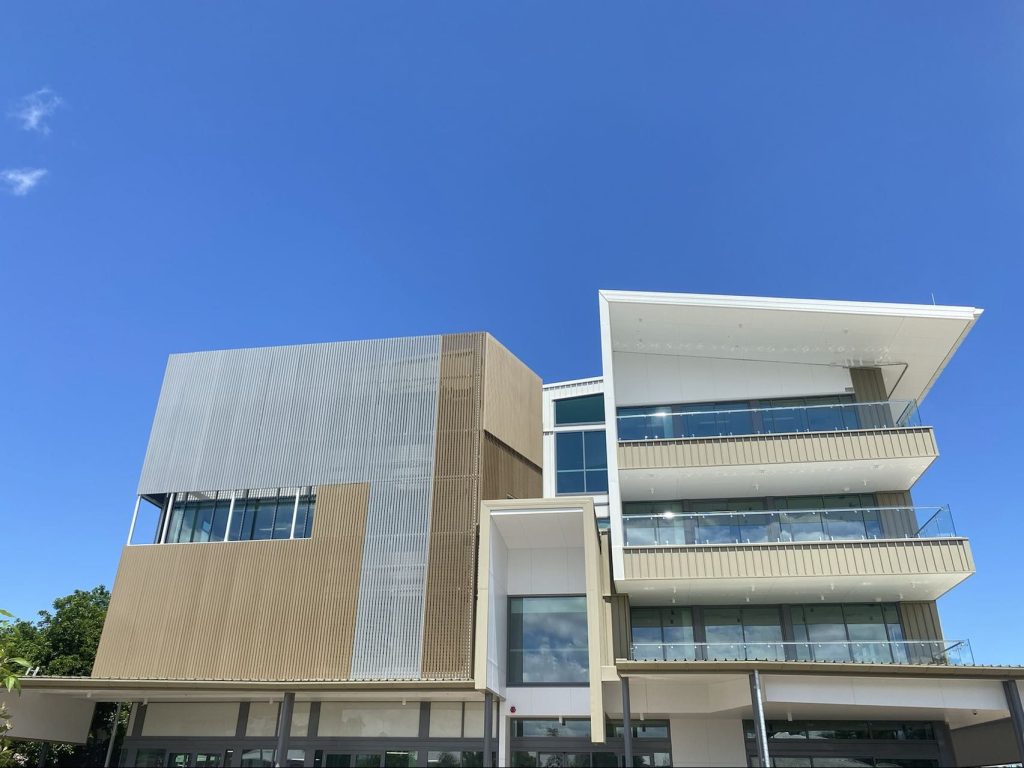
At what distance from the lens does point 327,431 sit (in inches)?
1001

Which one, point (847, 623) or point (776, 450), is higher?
point (776, 450)

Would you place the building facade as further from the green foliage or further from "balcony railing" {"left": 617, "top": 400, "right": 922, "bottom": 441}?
the green foliage

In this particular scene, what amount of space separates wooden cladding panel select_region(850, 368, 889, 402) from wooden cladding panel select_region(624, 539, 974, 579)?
5841 mm

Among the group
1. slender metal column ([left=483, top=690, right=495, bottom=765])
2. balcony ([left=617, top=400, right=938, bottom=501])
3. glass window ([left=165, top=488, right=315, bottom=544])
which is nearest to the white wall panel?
balcony ([left=617, top=400, right=938, bottom=501])

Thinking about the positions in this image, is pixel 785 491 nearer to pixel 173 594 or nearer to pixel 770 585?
pixel 770 585

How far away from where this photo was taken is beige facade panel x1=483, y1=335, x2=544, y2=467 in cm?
2538

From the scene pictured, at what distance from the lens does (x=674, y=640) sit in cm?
2311

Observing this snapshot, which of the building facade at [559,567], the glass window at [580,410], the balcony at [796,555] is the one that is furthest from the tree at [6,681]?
the glass window at [580,410]

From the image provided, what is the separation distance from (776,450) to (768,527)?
2646 millimetres

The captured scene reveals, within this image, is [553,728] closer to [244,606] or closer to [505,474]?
[505,474]

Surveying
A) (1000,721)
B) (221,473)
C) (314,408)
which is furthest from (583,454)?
(1000,721)

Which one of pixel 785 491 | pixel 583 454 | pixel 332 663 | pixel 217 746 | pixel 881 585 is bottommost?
pixel 217 746

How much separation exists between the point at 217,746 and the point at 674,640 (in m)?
15.0

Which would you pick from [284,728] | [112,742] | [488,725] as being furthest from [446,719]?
[112,742]
